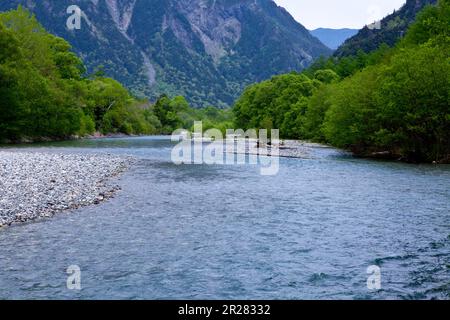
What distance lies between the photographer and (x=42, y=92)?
252ft

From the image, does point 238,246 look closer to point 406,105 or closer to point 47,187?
point 47,187

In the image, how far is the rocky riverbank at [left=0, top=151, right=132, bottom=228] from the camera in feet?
63.3

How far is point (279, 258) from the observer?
46.1 ft

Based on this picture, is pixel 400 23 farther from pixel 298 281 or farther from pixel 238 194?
pixel 298 281

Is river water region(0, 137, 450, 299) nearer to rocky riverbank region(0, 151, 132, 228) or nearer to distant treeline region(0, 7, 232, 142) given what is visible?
rocky riverbank region(0, 151, 132, 228)

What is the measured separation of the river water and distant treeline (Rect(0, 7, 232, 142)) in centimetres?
5080

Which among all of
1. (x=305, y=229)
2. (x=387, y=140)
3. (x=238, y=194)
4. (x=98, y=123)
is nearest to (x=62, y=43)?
(x=98, y=123)

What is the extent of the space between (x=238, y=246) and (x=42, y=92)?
70.8m

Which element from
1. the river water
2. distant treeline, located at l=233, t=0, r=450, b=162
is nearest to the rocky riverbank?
the river water

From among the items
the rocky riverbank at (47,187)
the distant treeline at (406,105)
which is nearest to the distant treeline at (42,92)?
the rocky riverbank at (47,187)

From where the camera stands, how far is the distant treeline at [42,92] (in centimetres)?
6825

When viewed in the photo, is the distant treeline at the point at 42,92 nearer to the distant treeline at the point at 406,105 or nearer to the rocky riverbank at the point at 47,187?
the rocky riverbank at the point at 47,187

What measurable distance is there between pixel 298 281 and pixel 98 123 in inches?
4809

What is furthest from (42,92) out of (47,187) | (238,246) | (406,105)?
(238,246)
